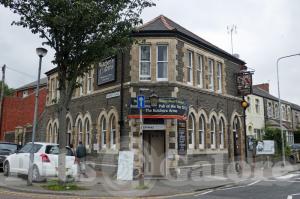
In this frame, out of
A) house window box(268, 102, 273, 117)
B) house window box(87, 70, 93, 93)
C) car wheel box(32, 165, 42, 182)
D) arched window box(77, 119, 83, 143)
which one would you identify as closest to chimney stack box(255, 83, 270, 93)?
house window box(268, 102, 273, 117)

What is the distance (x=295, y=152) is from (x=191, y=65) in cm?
1572

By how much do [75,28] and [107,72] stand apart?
325 inches

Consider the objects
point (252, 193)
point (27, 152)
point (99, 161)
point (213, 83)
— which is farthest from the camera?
point (213, 83)

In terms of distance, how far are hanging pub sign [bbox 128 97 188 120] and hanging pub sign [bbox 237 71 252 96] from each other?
7.67 m

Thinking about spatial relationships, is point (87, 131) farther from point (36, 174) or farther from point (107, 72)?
point (36, 174)

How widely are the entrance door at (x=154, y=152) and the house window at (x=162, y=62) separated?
126 inches

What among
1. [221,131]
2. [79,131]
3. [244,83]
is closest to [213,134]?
[221,131]

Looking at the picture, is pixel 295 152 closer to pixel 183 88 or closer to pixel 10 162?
pixel 183 88

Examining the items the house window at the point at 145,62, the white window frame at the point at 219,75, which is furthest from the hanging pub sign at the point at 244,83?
the house window at the point at 145,62

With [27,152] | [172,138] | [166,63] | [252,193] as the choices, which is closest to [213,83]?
[166,63]

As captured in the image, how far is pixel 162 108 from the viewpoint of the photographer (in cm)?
1902

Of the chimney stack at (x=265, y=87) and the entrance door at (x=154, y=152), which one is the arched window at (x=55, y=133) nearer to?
the entrance door at (x=154, y=152)

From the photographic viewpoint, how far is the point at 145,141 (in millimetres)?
19641

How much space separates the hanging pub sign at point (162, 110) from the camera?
18.9 m
